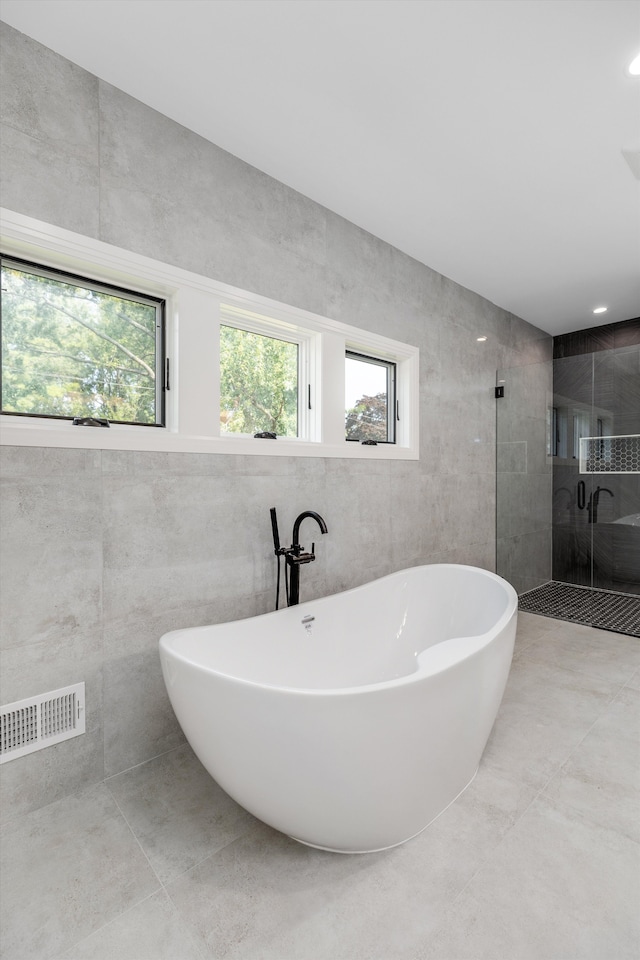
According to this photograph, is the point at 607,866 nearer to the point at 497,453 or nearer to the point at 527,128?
the point at 527,128

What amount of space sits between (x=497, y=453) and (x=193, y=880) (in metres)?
3.48

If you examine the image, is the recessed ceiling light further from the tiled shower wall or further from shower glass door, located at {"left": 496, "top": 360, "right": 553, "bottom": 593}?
shower glass door, located at {"left": 496, "top": 360, "right": 553, "bottom": 593}

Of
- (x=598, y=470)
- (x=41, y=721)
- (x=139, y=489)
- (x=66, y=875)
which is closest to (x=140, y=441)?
(x=139, y=489)

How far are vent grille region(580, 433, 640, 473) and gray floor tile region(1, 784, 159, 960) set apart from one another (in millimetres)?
3897

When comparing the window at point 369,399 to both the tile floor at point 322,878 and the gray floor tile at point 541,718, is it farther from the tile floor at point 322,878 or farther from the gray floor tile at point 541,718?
the tile floor at point 322,878

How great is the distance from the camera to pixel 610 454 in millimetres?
3693

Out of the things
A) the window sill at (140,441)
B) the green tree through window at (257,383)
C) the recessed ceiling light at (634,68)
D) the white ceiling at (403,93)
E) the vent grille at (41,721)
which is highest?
the white ceiling at (403,93)

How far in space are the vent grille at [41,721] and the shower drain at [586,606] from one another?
3.33m

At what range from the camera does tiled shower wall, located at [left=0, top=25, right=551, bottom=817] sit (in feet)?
5.02

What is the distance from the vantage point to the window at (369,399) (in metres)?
2.80

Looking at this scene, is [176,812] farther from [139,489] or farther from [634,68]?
[634,68]

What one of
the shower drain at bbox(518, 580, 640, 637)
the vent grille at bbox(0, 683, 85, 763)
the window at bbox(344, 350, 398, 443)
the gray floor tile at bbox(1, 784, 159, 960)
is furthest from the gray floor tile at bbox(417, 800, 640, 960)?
the shower drain at bbox(518, 580, 640, 637)

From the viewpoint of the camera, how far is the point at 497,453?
153 inches

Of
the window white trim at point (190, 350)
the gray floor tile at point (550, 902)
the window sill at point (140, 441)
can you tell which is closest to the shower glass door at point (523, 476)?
the window white trim at point (190, 350)
